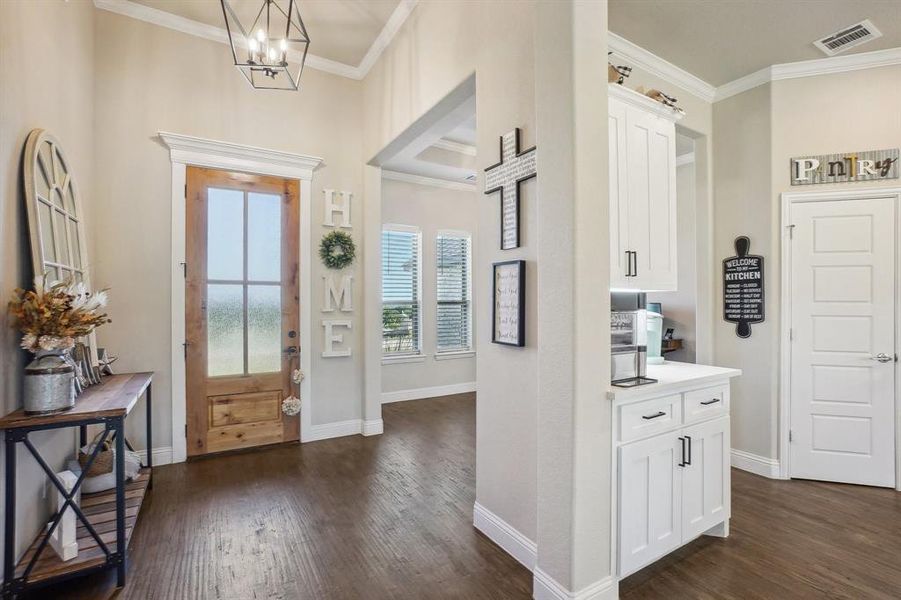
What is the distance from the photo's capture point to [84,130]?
10.2ft

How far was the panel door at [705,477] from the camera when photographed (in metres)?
2.21

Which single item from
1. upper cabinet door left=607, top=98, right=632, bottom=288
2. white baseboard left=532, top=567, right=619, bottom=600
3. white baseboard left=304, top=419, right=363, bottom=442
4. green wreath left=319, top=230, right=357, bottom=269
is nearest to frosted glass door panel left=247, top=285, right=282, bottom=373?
green wreath left=319, top=230, right=357, bottom=269

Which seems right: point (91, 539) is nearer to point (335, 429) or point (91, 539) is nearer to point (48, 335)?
point (48, 335)

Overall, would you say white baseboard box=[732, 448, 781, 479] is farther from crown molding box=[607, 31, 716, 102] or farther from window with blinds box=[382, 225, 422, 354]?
window with blinds box=[382, 225, 422, 354]

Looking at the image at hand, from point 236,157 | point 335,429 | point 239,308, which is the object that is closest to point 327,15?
point 236,157

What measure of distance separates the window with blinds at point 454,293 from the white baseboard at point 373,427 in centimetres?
201

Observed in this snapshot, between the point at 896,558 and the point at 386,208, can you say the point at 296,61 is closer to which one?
the point at 386,208

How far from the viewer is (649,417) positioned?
205 cm

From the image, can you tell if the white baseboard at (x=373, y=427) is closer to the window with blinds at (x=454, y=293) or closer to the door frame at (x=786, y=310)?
the window with blinds at (x=454, y=293)

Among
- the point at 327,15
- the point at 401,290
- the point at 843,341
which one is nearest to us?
the point at 843,341

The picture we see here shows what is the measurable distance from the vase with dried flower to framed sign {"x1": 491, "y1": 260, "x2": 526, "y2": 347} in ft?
6.91

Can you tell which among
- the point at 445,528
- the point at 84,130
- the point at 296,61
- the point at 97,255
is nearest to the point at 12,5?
the point at 84,130

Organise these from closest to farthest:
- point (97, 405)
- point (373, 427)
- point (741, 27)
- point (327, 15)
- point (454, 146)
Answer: point (97, 405) < point (741, 27) < point (327, 15) < point (373, 427) < point (454, 146)

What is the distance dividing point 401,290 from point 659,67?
13.1 ft
